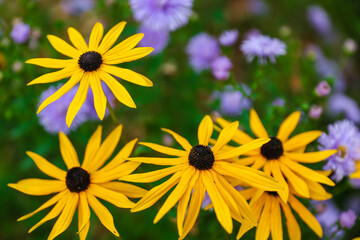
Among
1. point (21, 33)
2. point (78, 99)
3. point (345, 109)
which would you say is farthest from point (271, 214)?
point (21, 33)

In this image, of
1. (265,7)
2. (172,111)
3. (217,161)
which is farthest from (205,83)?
(265,7)

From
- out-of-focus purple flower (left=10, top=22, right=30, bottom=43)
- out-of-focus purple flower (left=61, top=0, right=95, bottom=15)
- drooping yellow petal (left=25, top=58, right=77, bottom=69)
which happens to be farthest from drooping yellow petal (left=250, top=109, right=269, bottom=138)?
out-of-focus purple flower (left=61, top=0, right=95, bottom=15)

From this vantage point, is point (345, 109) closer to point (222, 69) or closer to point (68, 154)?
point (222, 69)

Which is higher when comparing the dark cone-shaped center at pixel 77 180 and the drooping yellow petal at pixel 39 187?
the drooping yellow petal at pixel 39 187

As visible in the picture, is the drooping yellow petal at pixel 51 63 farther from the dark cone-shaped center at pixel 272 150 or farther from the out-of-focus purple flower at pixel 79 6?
the out-of-focus purple flower at pixel 79 6

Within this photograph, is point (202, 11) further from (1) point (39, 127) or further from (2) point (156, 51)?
(1) point (39, 127)

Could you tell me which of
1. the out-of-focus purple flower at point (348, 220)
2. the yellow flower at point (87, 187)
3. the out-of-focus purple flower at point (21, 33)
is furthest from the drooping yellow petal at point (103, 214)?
the out-of-focus purple flower at point (21, 33)
